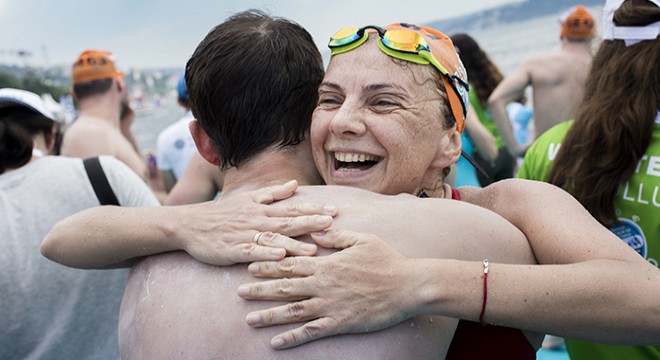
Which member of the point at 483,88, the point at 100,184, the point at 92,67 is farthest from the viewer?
the point at 483,88

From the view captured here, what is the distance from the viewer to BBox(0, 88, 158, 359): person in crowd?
2.49 meters

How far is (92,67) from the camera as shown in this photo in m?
4.78

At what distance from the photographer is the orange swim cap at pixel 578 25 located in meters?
5.27

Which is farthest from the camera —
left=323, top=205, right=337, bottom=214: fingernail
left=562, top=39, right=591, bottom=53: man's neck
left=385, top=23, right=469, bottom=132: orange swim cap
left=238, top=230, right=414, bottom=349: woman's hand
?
left=562, top=39, right=591, bottom=53: man's neck

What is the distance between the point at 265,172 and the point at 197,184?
2.01 metres

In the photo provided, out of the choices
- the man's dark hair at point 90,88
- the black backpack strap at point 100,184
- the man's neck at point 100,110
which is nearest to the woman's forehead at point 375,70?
the black backpack strap at point 100,184

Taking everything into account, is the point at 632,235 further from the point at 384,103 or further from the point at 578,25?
the point at 578,25

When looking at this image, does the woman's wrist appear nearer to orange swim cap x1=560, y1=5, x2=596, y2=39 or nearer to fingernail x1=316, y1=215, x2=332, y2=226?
fingernail x1=316, y1=215, x2=332, y2=226

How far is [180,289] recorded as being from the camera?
1.46 meters

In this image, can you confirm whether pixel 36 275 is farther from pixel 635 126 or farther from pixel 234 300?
pixel 635 126

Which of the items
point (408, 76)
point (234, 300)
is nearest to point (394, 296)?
point (234, 300)

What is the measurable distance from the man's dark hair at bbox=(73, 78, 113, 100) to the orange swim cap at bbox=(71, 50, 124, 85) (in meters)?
0.03

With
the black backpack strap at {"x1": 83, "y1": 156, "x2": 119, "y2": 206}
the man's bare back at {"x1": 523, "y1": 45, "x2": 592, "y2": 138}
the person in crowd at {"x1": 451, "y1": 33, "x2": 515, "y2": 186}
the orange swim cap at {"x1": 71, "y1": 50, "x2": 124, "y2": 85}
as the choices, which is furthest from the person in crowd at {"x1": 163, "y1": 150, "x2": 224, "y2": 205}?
the man's bare back at {"x1": 523, "y1": 45, "x2": 592, "y2": 138}

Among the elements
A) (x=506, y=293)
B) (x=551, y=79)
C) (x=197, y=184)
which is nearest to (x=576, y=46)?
(x=551, y=79)
